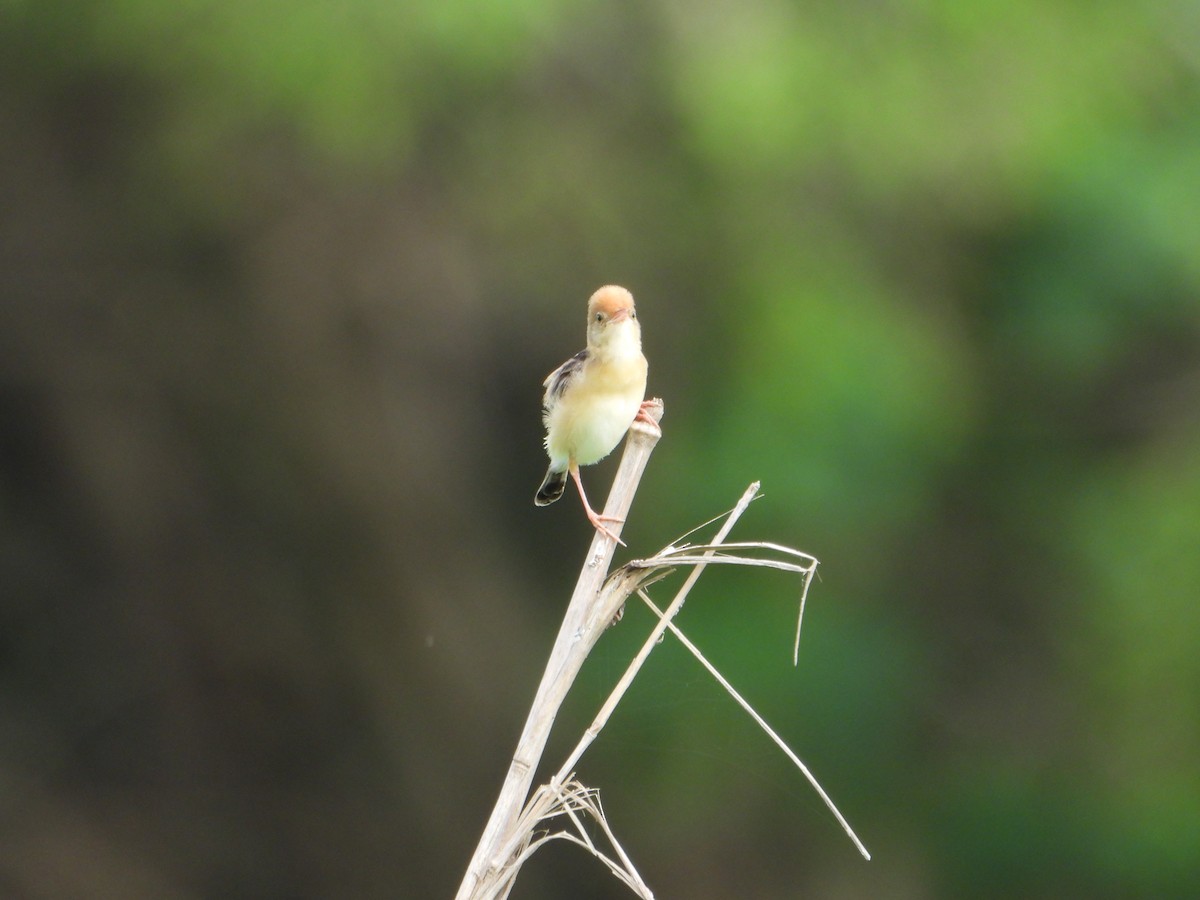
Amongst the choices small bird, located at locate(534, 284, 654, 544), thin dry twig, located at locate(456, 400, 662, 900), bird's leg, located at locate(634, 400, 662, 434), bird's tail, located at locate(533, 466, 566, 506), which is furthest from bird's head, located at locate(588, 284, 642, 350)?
thin dry twig, located at locate(456, 400, 662, 900)

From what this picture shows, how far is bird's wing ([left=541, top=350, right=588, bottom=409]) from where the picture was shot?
10.2 ft

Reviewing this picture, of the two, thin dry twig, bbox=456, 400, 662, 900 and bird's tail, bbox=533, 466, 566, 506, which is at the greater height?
thin dry twig, bbox=456, 400, 662, 900

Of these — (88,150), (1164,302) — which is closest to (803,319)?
(1164,302)

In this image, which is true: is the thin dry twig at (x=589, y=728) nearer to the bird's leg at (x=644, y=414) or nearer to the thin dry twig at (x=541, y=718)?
the thin dry twig at (x=541, y=718)

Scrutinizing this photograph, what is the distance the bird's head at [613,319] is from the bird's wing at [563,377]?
10cm

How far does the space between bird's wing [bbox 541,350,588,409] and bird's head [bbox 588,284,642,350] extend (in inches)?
3.9

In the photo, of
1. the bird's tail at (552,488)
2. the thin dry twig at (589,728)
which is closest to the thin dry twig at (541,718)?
the thin dry twig at (589,728)

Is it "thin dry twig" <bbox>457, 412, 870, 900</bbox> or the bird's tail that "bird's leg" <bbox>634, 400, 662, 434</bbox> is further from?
"thin dry twig" <bbox>457, 412, 870, 900</bbox>

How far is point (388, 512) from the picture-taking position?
5711 millimetres

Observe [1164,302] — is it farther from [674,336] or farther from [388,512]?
[388,512]

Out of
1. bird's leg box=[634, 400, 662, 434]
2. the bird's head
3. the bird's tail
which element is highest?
the bird's head

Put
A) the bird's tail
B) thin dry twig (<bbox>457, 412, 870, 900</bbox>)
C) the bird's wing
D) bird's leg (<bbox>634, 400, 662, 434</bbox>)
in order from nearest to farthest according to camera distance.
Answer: thin dry twig (<bbox>457, 412, 870, 900</bbox>) → bird's leg (<bbox>634, 400, 662, 434</bbox>) → the bird's wing → the bird's tail

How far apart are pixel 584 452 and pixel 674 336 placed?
271cm

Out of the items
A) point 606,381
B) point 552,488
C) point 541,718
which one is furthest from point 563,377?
point 541,718
